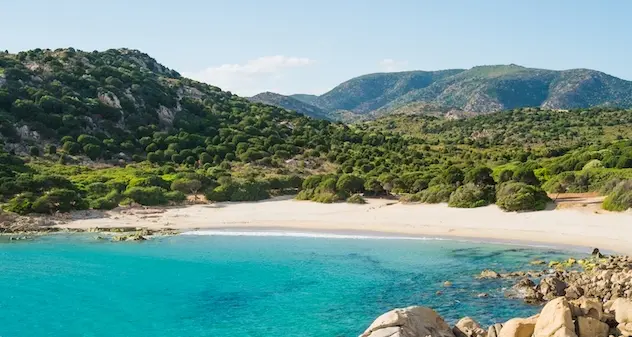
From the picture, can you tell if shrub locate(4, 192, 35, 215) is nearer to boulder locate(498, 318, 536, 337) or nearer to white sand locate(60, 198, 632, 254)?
white sand locate(60, 198, 632, 254)

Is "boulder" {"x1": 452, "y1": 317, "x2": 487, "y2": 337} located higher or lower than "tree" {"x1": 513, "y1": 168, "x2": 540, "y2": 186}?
lower

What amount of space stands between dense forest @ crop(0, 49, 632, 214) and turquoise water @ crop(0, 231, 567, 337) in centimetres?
1398

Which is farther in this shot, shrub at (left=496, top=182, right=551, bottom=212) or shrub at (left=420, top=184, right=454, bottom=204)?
shrub at (left=420, top=184, right=454, bottom=204)

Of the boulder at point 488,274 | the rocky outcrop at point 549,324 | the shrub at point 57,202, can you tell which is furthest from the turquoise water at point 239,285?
the shrub at point 57,202

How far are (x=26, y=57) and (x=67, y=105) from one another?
1120 inches

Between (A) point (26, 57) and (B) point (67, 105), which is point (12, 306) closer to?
(B) point (67, 105)

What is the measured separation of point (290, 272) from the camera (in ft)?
98.1

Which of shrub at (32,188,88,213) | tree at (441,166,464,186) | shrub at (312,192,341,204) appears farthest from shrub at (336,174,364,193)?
shrub at (32,188,88,213)

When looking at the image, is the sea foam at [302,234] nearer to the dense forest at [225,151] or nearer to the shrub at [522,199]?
the shrub at [522,199]

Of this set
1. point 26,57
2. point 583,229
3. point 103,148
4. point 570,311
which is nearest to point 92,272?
point 570,311

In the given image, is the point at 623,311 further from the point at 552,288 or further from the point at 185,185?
the point at 185,185

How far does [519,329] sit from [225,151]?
238 ft

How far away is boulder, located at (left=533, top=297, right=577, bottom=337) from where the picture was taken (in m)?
14.3

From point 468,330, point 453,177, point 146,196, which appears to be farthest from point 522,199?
point 146,196
